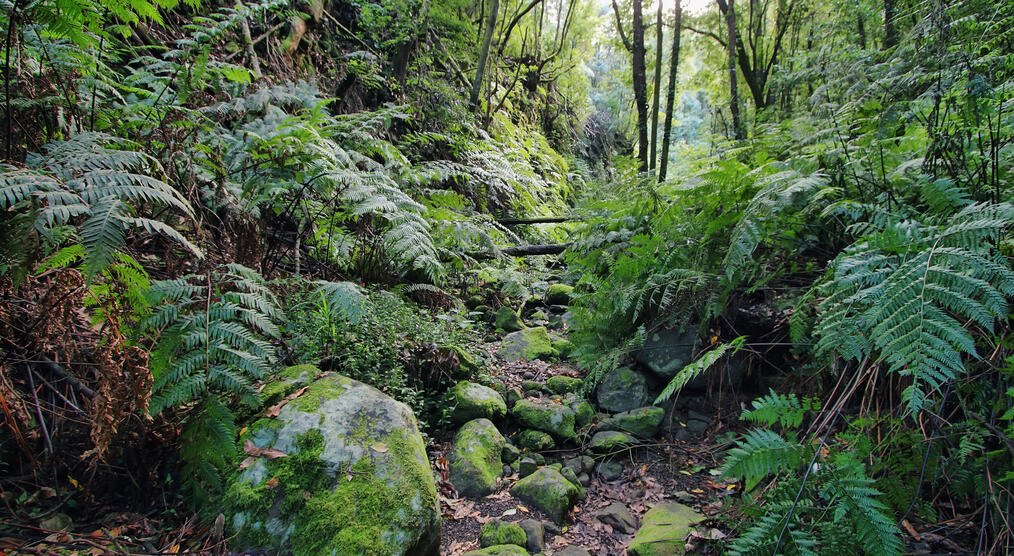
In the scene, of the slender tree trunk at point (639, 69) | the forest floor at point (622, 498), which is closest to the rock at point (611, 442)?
the forest floor at point (622, 498)

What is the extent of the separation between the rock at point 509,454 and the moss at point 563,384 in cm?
79

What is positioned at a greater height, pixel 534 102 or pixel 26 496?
pixel 534 102

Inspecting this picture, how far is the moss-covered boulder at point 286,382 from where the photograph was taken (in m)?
2.17

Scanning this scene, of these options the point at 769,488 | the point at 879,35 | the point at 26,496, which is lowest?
the point at 769,488

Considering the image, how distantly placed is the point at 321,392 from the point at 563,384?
199 cm

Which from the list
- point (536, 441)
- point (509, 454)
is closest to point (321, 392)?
point (509, 454)

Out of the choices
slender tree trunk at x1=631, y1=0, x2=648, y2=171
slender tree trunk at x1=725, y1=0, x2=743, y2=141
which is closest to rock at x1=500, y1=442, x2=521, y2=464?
slender tree trunk at x1=631, y1=0, x2=648, y2=171

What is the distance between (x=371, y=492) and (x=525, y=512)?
0.91 m

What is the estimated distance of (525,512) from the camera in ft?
7.80

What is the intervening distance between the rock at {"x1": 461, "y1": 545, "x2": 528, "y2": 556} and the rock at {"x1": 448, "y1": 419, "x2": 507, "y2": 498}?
503mm

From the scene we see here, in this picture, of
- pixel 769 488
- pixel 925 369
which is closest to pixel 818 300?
pixel 769 488

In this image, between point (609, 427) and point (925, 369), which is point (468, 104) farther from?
point (925, 369)

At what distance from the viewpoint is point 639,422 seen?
2.97 metres

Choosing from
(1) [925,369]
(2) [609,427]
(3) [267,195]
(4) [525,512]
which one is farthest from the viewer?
(2) [609,427]
